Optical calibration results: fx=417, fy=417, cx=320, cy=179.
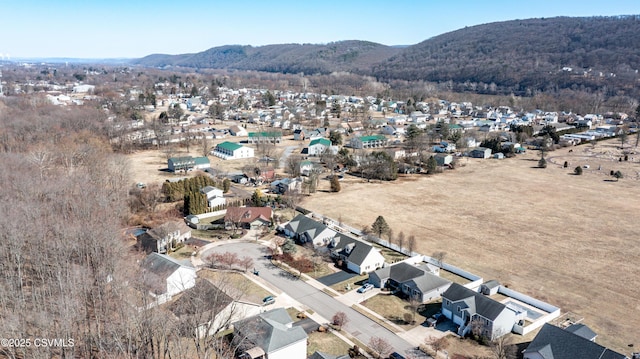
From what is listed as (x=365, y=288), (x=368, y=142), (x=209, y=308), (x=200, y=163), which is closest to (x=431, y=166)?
(x=368, y=142)

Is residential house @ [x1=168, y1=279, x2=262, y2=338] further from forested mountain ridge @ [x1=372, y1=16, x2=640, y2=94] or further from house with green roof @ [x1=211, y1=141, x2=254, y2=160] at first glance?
forested mountain ridge @ [x1=372, y1=16, x2=640, y2=94]

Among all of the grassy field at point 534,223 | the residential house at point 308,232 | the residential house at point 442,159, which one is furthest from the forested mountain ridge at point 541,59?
the residential house at point 308,232

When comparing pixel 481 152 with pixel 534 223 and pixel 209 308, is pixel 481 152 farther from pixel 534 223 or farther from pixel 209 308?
pixel 209 308

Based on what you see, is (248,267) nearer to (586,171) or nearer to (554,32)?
(586,171)

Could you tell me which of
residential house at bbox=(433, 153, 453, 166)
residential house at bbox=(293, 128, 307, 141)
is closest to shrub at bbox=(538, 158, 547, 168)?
residential house at bbox=(433, 153, 453, 166)

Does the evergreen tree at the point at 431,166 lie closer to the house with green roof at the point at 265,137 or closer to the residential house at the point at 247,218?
the residential house at the point at 247,218
